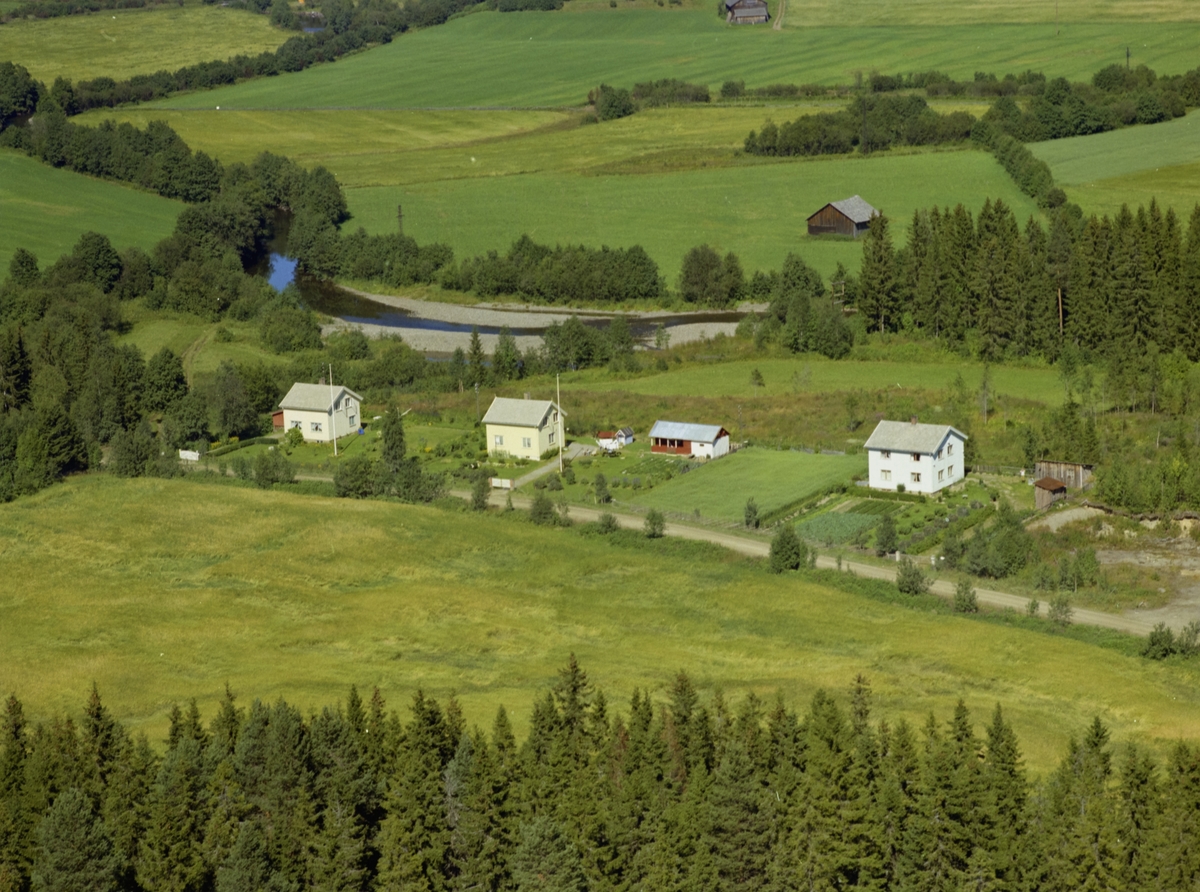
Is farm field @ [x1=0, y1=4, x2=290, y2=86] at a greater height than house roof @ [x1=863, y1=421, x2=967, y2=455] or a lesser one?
greater

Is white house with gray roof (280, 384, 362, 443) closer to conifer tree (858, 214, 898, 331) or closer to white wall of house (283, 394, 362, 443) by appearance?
white wall of house (283, 394, 362, 443)

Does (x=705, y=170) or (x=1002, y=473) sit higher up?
(x=705, y=170)

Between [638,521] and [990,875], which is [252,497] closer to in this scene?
[638,521]

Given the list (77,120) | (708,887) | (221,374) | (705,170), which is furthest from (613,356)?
(77,120)

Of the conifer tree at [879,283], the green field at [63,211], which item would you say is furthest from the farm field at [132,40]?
the conifer tree at [879,283]

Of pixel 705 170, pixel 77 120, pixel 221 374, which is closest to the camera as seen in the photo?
pixel 221 374

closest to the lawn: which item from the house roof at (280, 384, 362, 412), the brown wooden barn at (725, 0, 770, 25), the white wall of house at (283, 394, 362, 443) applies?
the white wall of house at (283, 394, 362, 443)

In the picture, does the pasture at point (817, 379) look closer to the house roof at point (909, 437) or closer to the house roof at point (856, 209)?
the house roof at point (909, 437)
